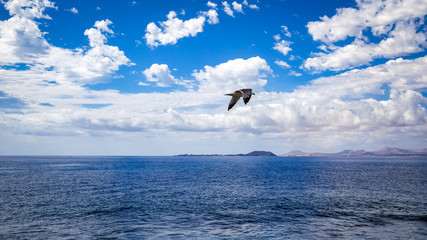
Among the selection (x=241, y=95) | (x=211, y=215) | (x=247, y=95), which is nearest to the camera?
(x=247, y=95)

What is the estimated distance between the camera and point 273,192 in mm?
62031

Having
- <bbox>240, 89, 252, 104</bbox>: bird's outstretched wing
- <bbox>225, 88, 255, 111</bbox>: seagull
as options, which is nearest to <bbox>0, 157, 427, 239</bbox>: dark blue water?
<bbox>225, 88, 255, 111</bbox>: seagull

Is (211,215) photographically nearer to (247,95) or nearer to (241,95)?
(241,95)

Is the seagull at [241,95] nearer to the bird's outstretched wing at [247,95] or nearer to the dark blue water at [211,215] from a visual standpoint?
the bird's outstretched wing at [247,95]

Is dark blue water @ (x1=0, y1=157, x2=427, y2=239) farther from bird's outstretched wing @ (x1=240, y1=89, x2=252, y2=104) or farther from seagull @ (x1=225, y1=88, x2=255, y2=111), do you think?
bird's outstretched wing @ (x1=240, y1=89, x2=252, y2=104)

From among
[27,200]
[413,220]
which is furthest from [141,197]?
[413,220]

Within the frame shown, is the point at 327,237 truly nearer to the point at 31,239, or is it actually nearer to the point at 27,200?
the point at 31,239

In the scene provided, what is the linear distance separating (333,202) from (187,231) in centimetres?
3146

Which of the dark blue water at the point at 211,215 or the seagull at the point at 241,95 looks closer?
the seagull at the point at 241,95

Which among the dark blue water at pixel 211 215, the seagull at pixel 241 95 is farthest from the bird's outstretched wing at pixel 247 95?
the dark blue water at pixel 211 215

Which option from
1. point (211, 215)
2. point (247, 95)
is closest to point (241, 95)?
point (247, 95)

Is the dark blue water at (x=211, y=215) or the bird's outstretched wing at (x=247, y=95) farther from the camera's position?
the dark blue water at (x=211, y=215)

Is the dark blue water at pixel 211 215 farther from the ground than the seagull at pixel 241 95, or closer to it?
closer to it

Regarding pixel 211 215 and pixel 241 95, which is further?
pixel 211 215
